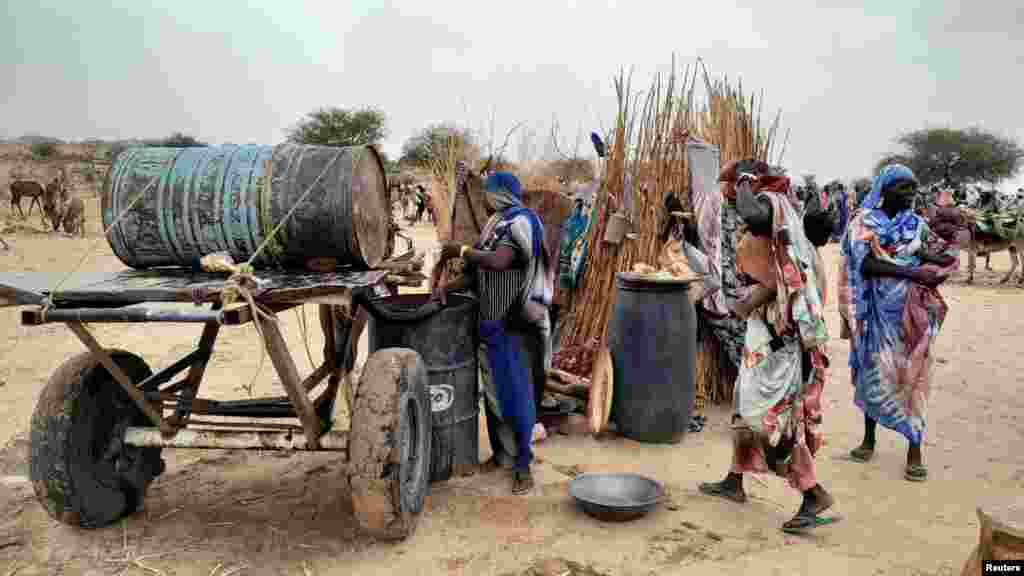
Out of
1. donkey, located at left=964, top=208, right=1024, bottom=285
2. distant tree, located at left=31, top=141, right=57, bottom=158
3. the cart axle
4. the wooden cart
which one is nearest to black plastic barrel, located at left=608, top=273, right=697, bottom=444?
the wooden cart

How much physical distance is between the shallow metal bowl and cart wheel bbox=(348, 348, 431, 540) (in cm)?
87

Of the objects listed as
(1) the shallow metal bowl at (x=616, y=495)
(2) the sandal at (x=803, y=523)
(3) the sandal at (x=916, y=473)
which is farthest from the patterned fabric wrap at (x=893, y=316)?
(1) the shallow metal bowl at (x=616, y=495)

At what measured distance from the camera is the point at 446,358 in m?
3.85

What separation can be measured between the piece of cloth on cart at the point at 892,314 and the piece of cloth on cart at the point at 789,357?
983 millimetres

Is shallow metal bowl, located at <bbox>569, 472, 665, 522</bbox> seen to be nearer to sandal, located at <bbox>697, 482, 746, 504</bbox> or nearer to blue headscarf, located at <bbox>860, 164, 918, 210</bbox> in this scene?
sandal, located at <bbox>697, 482, 746, 504</bbox>

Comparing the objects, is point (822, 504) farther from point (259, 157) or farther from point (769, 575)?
point (259, 157)

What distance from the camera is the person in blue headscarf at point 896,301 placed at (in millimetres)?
4086

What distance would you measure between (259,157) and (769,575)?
2.79 metres


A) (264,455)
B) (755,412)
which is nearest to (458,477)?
(264,455)

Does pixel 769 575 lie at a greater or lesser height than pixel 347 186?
lesser

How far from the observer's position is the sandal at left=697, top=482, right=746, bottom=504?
374 cm

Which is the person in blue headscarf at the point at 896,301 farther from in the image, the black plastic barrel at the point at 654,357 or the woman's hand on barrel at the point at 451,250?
the woman's hand on barrel at the point at 451,250

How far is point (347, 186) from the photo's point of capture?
10.2 feet

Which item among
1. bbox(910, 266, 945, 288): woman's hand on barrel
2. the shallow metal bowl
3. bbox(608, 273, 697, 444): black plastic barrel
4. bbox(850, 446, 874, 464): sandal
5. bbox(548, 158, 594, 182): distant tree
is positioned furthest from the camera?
bbox(548, 158, 594, 182): distant tree
